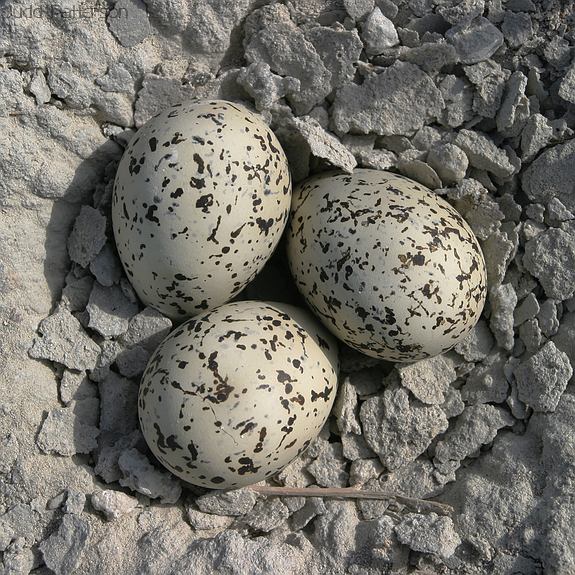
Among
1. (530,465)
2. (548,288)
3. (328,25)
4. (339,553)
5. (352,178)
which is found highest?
(328,25)

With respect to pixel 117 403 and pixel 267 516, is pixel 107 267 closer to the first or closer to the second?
pixel 117 403

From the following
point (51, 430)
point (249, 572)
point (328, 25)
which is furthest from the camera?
point (328, 25)

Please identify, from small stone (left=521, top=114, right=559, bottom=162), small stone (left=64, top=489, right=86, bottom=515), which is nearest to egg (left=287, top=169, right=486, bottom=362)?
small stone (left=521, top=114, right=559, bottom=162)

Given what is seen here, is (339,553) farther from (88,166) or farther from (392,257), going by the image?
(88,166)

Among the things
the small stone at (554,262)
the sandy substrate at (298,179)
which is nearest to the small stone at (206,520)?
the sandy substrate at (298,179)

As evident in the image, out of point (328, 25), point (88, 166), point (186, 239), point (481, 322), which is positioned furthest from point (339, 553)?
point (328, 25)

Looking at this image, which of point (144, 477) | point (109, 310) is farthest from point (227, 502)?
point (109, 310)

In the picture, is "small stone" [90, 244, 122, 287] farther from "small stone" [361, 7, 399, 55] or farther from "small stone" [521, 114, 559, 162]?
"small stone" [521, 114, 559, 162]

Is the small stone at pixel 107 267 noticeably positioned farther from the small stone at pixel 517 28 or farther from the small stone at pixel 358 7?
the small stone at pixel 517 28
